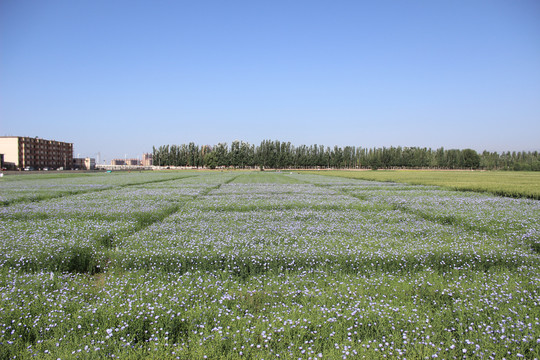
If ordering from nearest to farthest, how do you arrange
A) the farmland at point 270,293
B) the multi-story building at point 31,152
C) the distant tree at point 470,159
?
the farmland at point 270,293 < the multi-story building at point 31,152 < the distant tree at point 470,159

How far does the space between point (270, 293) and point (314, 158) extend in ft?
591

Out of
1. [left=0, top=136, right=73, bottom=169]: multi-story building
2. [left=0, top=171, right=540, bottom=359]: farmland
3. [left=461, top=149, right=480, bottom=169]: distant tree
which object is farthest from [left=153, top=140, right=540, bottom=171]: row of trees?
[left=0, top=171, right=540, bottom=359]: farmland

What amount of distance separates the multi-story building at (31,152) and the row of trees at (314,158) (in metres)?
58.9

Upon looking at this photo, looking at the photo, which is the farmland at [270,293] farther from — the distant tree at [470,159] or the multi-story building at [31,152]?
the distant tree at [470,159]

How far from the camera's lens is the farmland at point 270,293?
15.2ft

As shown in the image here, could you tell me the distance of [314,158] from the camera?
184000 mm

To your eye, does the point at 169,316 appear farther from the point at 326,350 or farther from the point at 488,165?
the point at 488,165

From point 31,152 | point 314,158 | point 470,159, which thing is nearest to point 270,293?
point 314,158

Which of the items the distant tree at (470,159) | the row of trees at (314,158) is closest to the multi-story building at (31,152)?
the row of trees at (314,158)

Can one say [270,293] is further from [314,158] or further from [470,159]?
[470,159]

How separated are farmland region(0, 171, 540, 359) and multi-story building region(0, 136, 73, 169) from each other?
185 m

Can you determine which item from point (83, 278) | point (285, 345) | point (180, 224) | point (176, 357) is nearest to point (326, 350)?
point (285, 345)

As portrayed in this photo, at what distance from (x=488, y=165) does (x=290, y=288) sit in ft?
728

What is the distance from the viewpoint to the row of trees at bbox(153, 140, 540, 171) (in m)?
174
